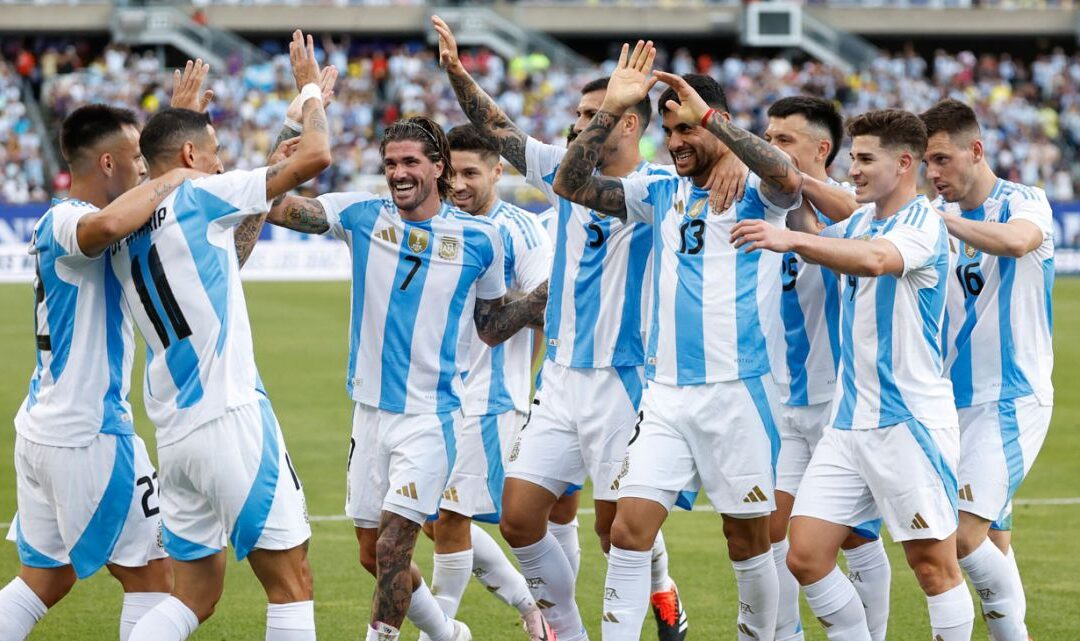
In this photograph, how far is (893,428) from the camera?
19.1ft

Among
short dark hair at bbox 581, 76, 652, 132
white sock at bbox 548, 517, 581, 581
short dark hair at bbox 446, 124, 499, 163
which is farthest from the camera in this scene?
white sock at bbox 548, 517, 581, 581

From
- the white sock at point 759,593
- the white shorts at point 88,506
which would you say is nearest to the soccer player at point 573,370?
the white sock at point 759,593

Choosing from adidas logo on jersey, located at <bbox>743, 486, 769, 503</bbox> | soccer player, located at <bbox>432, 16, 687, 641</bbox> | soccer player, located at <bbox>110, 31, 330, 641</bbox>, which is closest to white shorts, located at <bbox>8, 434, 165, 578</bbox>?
soccer player, located at <bbox>110, 31, 330, 641</bbox>

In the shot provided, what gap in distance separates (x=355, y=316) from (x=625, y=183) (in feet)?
4.35

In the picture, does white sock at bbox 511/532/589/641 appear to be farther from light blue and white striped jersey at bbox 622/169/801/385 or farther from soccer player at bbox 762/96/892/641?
light blue and white striped jersey at bbox 622/169/801/385

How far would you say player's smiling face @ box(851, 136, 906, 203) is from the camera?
5.92 metres

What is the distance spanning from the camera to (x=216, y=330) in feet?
17.8

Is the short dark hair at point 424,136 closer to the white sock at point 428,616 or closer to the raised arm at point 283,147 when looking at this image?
the raised arm at point 283,147

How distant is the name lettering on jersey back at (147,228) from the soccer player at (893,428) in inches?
102

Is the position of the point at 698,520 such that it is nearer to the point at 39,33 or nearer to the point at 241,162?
the point at 241,162

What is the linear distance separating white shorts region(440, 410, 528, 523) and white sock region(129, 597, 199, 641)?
170 cm

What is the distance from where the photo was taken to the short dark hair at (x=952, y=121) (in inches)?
253

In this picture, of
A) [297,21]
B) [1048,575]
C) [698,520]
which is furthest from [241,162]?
[1048,575]

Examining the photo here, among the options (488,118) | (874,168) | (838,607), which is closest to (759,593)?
(838,607)
